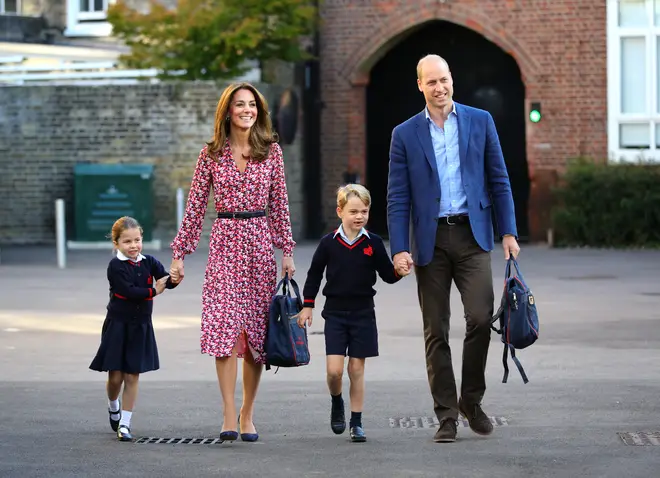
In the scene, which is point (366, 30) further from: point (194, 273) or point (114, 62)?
point (194, 273)

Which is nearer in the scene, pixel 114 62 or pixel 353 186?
pixel 353 186

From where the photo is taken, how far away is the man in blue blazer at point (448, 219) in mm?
8273

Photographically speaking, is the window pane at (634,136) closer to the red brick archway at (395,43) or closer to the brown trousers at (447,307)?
the red brick archway at (395,43)

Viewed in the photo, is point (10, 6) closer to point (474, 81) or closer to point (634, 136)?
point (474, 81)

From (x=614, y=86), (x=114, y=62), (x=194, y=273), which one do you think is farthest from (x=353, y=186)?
(x=114, y=62)

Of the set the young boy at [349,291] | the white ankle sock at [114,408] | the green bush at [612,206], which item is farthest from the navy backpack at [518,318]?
the green bush at [612,206]

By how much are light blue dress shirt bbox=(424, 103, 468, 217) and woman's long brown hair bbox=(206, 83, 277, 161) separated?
0.87 m

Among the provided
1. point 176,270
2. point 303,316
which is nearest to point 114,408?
point 176,270

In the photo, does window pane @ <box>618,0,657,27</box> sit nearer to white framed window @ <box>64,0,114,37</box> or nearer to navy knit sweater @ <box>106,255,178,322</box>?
white framed window @ <box>64,0,114,37</box>

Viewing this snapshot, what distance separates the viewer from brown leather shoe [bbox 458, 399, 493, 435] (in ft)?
27.2

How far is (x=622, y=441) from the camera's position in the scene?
26.1ft

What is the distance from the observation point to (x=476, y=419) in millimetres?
8320

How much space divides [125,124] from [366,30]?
4.20m

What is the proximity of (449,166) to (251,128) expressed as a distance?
1082mm
